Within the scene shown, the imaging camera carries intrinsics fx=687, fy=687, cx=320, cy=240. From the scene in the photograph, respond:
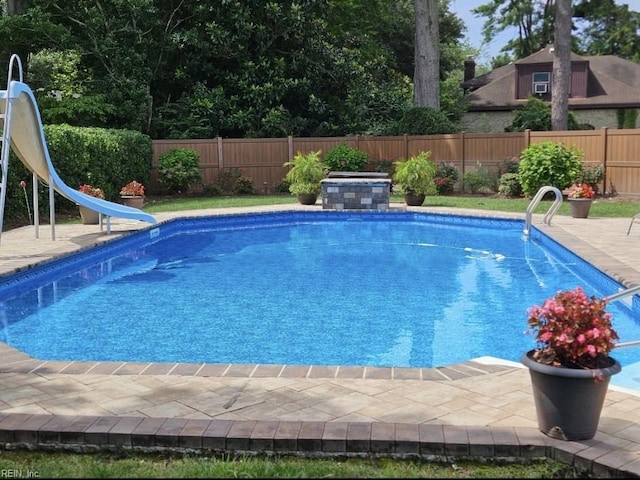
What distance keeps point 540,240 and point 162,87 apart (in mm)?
16084

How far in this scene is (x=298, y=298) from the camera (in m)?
8.52

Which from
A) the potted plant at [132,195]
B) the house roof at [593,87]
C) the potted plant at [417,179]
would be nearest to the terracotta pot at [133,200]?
the potted plant at [132,195]

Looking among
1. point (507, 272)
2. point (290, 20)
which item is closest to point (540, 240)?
Result: point (507, 272)

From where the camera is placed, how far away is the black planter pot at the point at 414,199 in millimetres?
17453

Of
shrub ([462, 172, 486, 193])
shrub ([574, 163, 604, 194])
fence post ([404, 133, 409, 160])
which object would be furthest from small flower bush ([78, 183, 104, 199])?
shrub ([574, 163, 604, 194])

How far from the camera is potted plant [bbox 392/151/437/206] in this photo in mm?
17172

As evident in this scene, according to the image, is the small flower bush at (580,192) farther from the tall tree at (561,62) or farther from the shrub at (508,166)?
the tall tree at (561,62)

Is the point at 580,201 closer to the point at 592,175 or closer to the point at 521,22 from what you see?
the point at 592,175

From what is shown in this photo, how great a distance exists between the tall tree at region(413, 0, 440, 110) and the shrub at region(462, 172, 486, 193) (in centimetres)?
387

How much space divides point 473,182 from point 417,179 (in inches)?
139

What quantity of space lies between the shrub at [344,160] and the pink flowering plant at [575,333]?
17574 millimetres

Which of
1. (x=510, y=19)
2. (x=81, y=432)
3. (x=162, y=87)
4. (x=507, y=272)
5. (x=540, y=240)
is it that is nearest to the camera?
(x=81, y=432)

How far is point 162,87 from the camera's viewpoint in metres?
24.2

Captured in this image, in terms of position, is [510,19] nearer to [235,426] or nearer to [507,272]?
Answer: [507,272]
